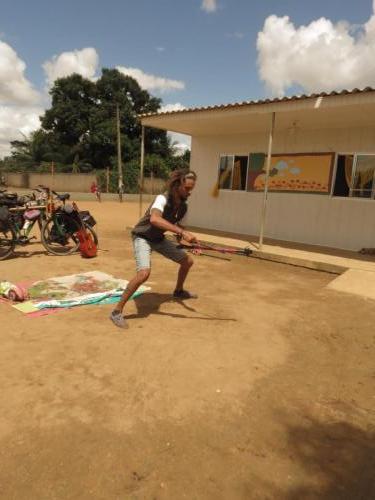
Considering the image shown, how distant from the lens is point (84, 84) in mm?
35000

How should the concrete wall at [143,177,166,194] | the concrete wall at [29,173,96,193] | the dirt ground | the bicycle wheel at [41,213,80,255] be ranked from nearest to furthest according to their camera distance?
the dirt ground < the bicycle wheel at [41,213,80,255] < the concrete wall at [29,173,96,193] < the concrete wall at [143,177,166,194]

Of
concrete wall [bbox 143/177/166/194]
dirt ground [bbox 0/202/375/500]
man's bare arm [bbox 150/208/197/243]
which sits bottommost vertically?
dirt ground [bbox 0/202/375/500]

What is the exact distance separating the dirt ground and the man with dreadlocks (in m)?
0.39

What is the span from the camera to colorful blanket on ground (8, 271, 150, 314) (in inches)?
168

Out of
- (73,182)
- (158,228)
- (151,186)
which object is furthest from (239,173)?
(73,182)

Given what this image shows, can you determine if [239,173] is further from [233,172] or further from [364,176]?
[364,176]

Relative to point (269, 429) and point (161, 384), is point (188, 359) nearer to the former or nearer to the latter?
point (161, 384)

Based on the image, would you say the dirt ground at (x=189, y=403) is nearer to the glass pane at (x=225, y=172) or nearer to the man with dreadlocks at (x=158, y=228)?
the man with dreadlocks at (x=158, y=228)

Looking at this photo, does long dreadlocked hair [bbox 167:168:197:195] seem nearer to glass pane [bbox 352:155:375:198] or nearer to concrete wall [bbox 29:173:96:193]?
glass pane [bbox 352:155:375:198]

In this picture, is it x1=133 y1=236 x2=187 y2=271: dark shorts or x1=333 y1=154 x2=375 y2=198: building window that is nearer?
x1=133 y1=236 x2=187 y2=271: dark shorts

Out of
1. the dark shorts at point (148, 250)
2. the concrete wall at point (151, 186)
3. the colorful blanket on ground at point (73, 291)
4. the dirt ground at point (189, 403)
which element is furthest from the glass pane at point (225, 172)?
the concrete wall at point (151, 186)

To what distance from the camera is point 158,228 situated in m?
3.85

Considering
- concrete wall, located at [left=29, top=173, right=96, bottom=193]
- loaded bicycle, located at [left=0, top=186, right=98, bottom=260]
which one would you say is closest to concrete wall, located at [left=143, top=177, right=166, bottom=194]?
concrete wall, located at [left=29, top=173, right=96, bottom=193]

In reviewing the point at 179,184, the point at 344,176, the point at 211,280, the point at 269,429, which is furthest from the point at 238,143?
the point at 269,429
